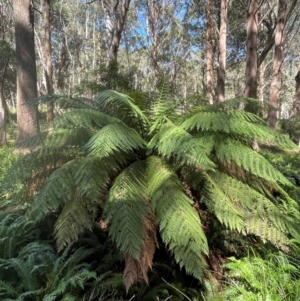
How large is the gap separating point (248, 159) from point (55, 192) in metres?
1.30

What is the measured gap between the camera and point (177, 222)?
168 centimetres

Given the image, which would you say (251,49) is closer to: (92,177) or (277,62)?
(277,62)

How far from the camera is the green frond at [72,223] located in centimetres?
169

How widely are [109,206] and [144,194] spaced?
0.25 m

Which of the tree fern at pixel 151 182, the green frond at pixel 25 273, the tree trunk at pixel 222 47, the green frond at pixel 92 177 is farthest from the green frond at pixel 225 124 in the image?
the tree trunk at pixel 222 47

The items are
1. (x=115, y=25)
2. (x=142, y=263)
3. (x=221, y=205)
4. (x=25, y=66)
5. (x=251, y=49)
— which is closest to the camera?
(x=142, y=263)

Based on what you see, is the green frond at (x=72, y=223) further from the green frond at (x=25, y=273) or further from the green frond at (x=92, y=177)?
the green frond at (x=25, y=273)

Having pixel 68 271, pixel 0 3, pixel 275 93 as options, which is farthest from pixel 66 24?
pixel 68 271

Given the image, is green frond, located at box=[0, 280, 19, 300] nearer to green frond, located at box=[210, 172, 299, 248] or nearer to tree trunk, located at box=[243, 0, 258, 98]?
green frond, located at box=[210, 172, 299, 248]

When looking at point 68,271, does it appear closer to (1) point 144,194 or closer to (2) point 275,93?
(1) point 144,194

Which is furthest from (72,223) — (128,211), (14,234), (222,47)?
(222,47)

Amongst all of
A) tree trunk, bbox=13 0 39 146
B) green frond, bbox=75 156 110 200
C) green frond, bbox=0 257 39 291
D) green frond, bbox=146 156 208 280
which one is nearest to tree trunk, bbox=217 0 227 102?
tree trunk, bbox=13 0 39 146

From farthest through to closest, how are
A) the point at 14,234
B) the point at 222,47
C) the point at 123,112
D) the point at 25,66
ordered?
the point at 222,47
the point at 25,66
the point at 123,112
the point at 14,234

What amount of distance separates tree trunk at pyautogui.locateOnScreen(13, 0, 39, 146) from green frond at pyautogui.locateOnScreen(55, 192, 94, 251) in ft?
14.3
